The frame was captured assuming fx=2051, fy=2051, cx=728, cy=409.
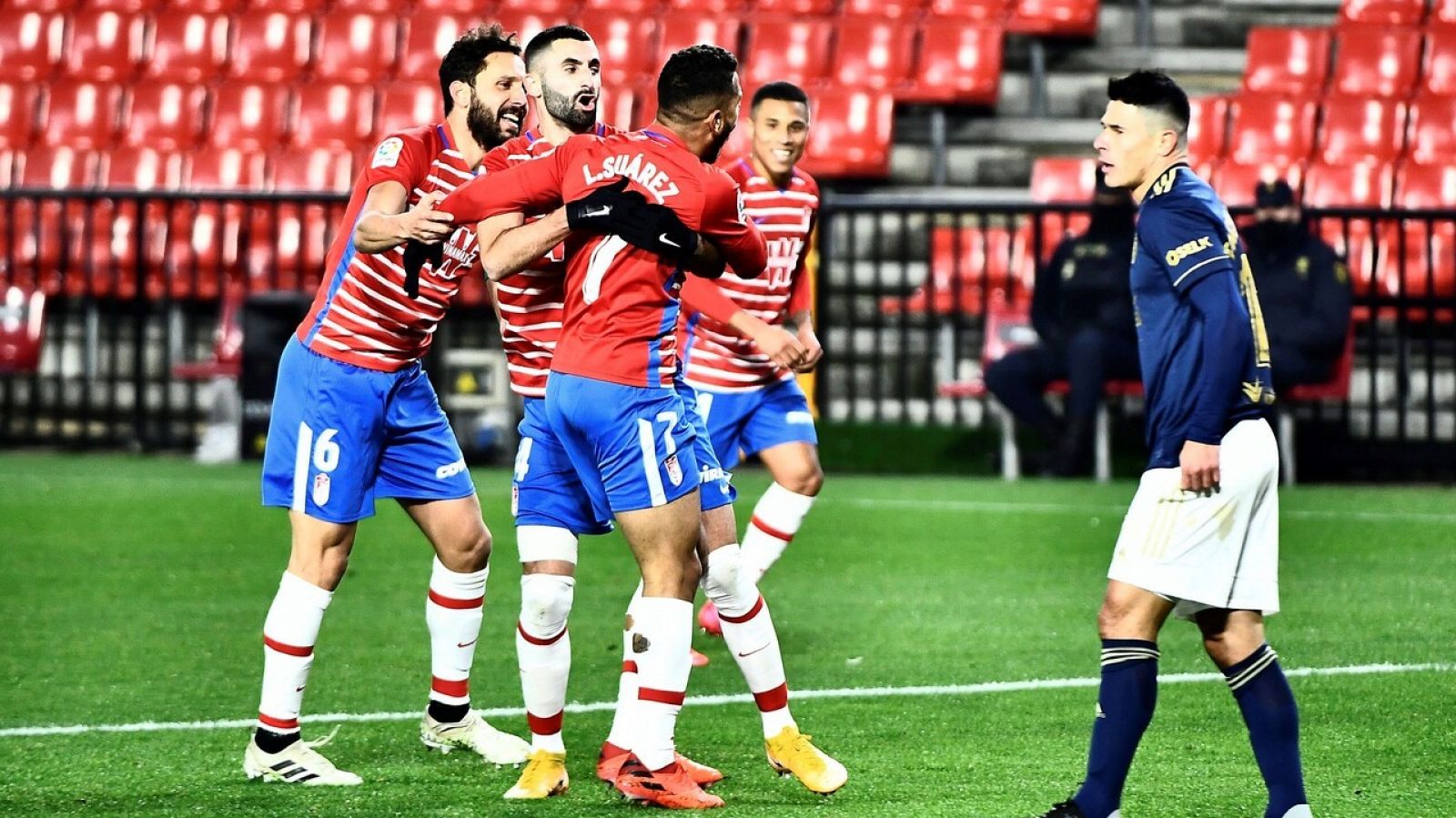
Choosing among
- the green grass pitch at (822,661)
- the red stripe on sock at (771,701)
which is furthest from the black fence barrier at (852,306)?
the red stripe on sock at (771,701)

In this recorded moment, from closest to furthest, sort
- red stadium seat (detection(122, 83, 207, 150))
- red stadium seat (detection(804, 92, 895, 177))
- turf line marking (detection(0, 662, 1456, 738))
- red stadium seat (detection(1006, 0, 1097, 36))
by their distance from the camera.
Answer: turf line marking (detection(0, 662, 1456, 738)), red stadium seat (detection(804, 92, 895, 177)), red stadium seat (detection(1006, 0, 1097, 36)), red stadium seat (detection(122, 83, 207, 150))

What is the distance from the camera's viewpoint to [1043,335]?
42.4 ft

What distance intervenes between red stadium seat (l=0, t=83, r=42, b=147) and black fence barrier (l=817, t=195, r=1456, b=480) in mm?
7699

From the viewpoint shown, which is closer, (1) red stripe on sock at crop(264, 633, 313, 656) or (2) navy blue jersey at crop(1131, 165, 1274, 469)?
(2) navy blue jersey at crop(1131, 165, 1274, 469)

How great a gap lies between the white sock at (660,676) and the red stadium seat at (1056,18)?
12641mm

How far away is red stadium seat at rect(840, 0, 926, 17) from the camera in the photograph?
17597 millimetres

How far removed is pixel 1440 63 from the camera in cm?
1611

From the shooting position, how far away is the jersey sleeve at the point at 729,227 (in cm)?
508

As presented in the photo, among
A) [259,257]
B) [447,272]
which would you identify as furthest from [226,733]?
[259,257]

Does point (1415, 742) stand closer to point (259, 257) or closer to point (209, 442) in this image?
point (209, 442)

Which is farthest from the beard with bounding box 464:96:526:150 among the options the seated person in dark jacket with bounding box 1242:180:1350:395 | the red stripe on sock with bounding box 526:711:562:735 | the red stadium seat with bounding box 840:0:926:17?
the red stadium seat with bounding box 840:0:926:17

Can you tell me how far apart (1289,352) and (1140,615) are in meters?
8.39

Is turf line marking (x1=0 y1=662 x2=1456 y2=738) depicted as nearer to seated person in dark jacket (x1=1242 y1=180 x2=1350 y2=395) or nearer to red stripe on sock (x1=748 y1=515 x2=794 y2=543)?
red stripe on sock (x1=748 y1=515 x2=794 y2=543)

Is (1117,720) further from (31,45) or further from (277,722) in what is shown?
(31,45)
